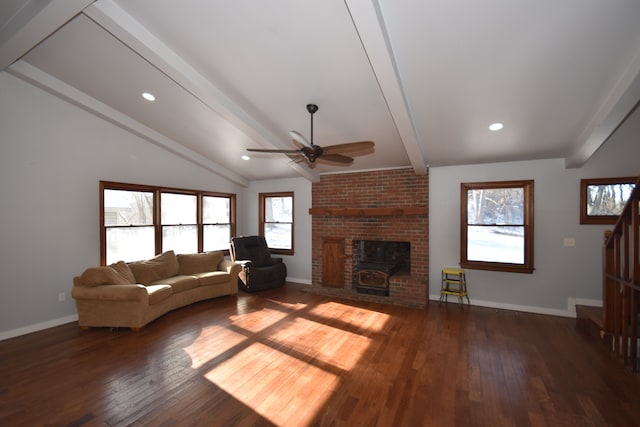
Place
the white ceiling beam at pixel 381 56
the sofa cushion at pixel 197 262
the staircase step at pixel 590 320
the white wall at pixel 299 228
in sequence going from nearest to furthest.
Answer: the white ceiling beam at pixel 381 56 < the staircase step at pixel 590 320 < the sofa cushion at pixel 197 262 < the white wall at pixel 299 228

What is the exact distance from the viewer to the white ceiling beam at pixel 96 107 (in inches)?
136

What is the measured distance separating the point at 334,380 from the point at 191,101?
3794 millimetres

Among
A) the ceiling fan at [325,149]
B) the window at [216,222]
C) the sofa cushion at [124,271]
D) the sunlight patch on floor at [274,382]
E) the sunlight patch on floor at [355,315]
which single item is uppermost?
the ceiling fan at [325,149]

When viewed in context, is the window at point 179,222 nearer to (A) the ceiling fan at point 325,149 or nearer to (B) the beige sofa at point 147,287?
(B) the beige sofa at point 147,287

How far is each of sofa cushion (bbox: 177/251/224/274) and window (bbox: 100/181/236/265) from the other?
1.66 ft

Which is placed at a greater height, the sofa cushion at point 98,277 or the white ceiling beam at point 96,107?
the white ceiling beam at point 96,107

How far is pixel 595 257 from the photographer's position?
4133 millimetres

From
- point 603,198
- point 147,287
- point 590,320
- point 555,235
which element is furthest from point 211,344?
point 603,198

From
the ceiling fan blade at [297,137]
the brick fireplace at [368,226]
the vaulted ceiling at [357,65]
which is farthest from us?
the brick fireplace at [368,226]

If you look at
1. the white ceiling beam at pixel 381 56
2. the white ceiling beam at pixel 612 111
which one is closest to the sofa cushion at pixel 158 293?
the white ceiling beam at pixel 381 56

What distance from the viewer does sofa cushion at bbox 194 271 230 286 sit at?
4906 mm

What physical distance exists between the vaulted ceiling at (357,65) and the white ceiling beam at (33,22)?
0.01 meters

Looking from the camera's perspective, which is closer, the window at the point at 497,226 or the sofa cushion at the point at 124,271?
the sofa cushion at the point at 124,271

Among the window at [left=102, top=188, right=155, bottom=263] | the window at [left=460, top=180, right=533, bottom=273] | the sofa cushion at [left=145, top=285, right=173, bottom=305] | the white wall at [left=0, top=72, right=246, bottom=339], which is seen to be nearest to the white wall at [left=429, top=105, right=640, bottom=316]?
the window at [left=460, top=180, right=533, bottom=273]
